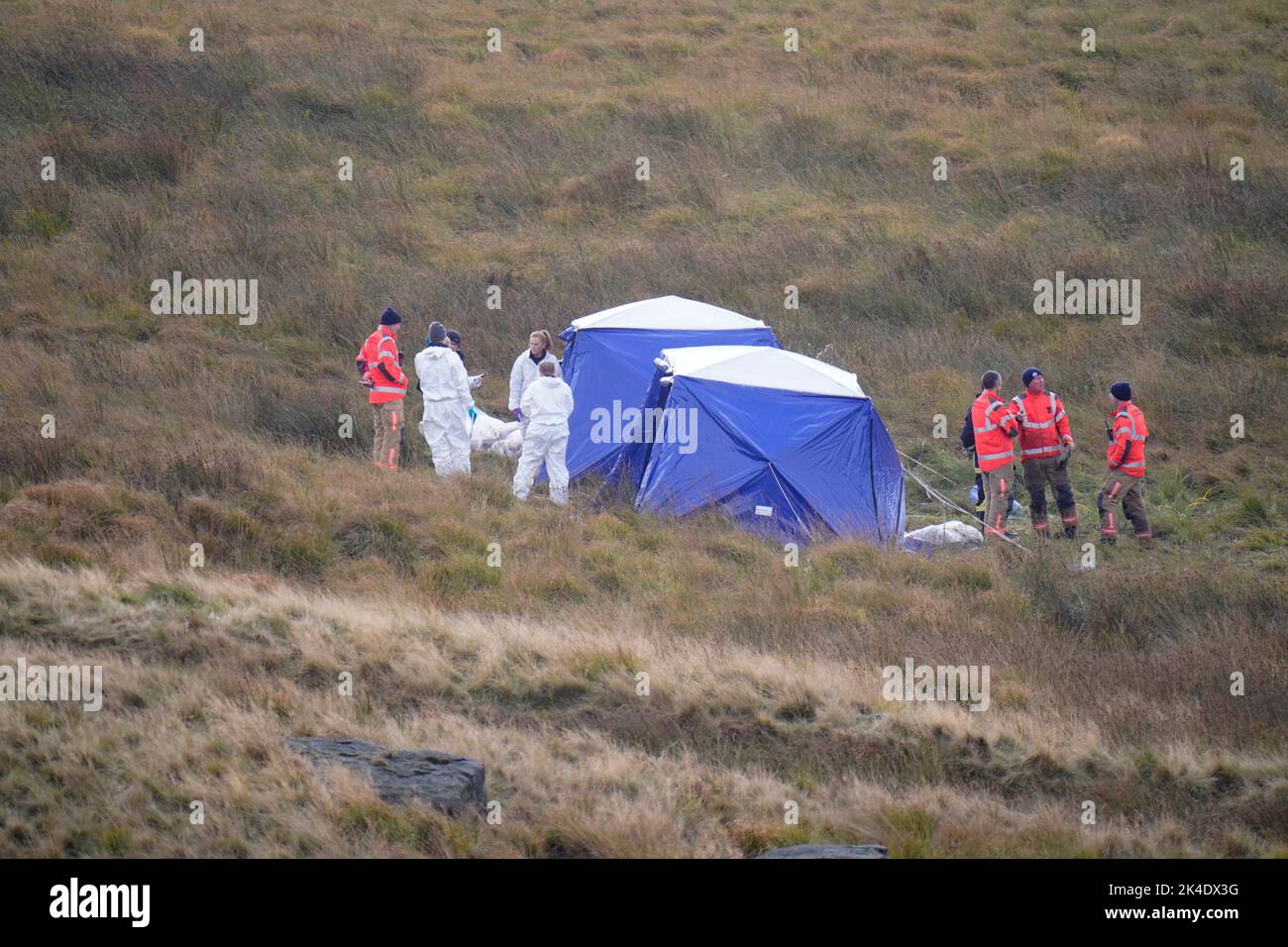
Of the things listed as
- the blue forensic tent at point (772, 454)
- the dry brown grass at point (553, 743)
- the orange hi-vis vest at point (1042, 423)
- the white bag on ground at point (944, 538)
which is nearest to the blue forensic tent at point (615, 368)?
the blue forensic tent at point (772, 454)

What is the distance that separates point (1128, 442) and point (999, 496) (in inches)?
52.0

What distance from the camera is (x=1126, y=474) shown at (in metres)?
12.5

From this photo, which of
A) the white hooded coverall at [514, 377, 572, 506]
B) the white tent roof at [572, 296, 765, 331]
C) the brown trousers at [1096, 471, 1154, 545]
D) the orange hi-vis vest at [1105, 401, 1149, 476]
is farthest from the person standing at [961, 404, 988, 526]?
the white hooded coverall at [514, 377, 572, 506]

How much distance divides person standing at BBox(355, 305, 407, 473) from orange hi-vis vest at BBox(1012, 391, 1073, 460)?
609 centimetres

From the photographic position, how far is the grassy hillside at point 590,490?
6.81 metres

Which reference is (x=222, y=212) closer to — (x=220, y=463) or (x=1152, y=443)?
(x=220, y=463)

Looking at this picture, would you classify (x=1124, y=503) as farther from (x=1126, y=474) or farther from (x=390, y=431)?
(x=390, y=431)

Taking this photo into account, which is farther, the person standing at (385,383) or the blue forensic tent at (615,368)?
the blue forensic tent at (615,368)

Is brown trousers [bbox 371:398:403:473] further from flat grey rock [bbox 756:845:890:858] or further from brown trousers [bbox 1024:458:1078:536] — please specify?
flat grey rock [bbox 756:845:890:858]

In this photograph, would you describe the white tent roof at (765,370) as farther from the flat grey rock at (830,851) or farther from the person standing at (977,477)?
the flat grey rock at (830,851)

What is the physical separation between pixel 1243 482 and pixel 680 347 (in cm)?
631

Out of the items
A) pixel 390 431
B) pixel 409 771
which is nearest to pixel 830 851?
pixel 409 771

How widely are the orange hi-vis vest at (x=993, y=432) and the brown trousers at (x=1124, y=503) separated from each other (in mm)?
1006

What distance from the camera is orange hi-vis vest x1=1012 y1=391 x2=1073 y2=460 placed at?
41.6 ft
